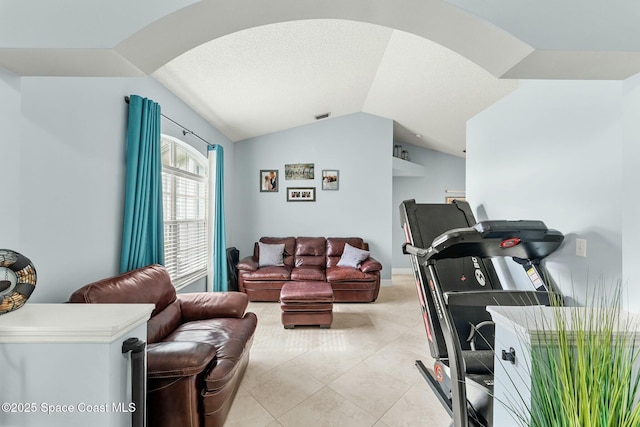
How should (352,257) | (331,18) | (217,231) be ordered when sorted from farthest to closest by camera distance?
(352,257) → (217,231) → (331,18)

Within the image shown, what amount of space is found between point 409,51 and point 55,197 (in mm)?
3453

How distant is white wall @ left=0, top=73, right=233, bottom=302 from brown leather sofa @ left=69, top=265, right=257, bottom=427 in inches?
10.8

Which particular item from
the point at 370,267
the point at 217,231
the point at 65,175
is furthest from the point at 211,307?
the point at 370,267

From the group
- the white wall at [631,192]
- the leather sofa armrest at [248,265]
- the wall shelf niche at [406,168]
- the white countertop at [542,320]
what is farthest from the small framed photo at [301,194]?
the white wall at [631,192]

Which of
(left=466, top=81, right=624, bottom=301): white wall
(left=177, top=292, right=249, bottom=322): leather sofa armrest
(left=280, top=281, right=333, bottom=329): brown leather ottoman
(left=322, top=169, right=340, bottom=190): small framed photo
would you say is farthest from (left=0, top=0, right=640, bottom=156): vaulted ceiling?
(left=322, top=169, right=340, bottom=190): small framed photo

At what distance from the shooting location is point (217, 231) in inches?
159

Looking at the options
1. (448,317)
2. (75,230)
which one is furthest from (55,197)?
(448,317)

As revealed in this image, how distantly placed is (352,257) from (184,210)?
A: 2.69 meters

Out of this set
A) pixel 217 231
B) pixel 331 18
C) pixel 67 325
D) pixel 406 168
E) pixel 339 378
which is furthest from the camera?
pixel 406 168

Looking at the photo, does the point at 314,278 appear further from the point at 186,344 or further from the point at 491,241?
the point at 491,241

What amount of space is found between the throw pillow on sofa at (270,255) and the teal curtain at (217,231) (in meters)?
0.70

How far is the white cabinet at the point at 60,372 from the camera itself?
35.8 inches

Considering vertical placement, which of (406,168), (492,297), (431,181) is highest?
(406,168)

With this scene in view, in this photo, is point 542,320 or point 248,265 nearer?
point 542,320
